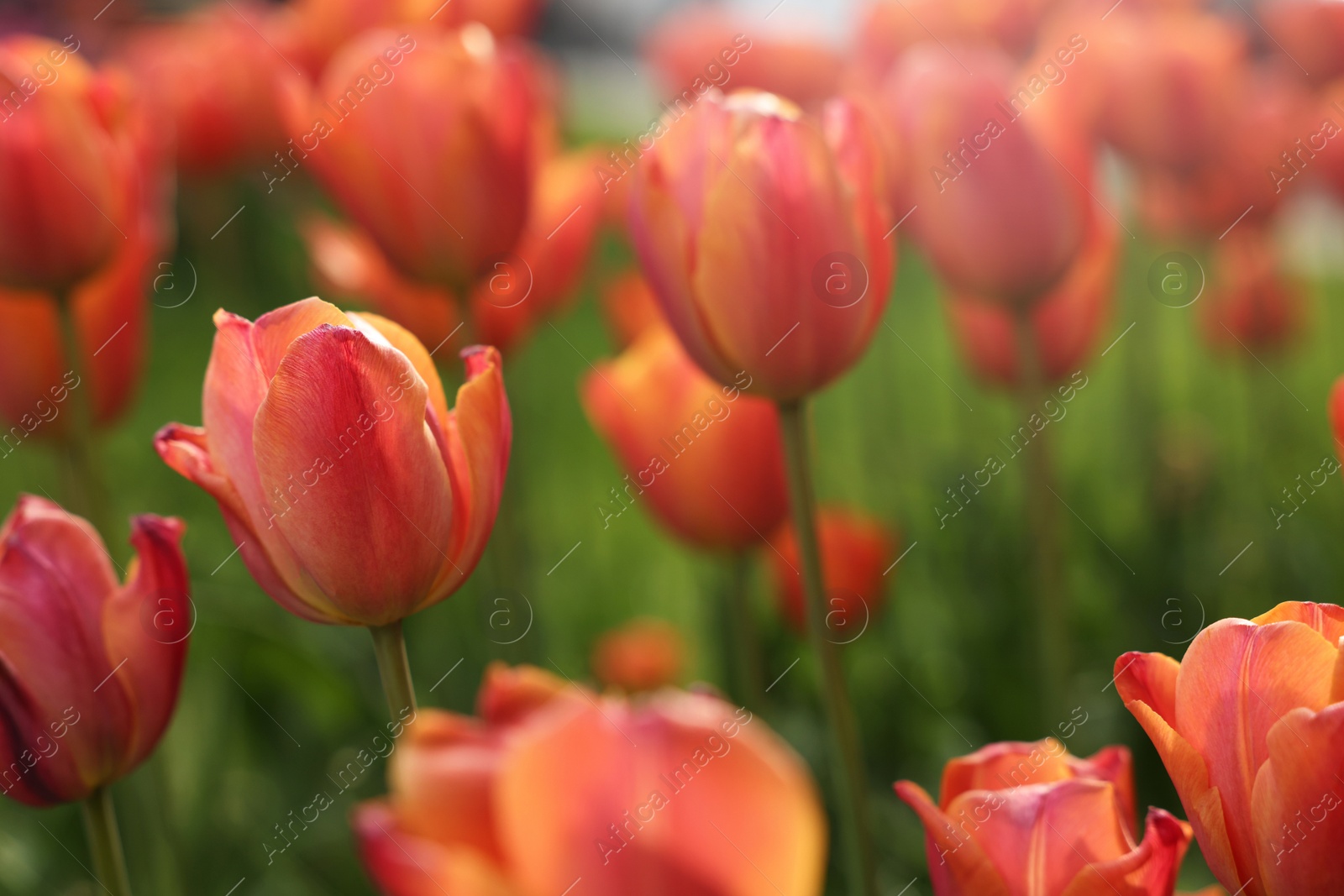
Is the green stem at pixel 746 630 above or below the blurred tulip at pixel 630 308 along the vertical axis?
below

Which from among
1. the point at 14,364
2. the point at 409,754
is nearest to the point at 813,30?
the point at 14,364

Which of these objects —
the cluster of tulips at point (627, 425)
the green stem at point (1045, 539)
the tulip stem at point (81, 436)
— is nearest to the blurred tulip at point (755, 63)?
the cluster of tulips at point (627, 425)

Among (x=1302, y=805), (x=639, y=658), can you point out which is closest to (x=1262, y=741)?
(x=1302, y=805)

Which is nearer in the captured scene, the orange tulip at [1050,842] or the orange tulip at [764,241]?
the orange tulip at [1050,842]

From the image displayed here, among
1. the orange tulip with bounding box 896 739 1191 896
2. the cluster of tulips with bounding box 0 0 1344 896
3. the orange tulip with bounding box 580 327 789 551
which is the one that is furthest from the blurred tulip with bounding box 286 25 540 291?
the orange tulip with bounding box 896 739 1191 896

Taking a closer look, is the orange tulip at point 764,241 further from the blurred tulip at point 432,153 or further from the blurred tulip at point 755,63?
the blurred tulip at point 755,63

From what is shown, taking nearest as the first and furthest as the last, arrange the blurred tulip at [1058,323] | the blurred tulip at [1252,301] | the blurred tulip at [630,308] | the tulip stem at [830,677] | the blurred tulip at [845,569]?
1. the tulip stem at [830,677]
2. the blurred tulip at [1058,323]
3. the blurred tulip at [845,569]
4. the blurred tulip at [630,308]
5. the blurred tulip at [1252,301]
